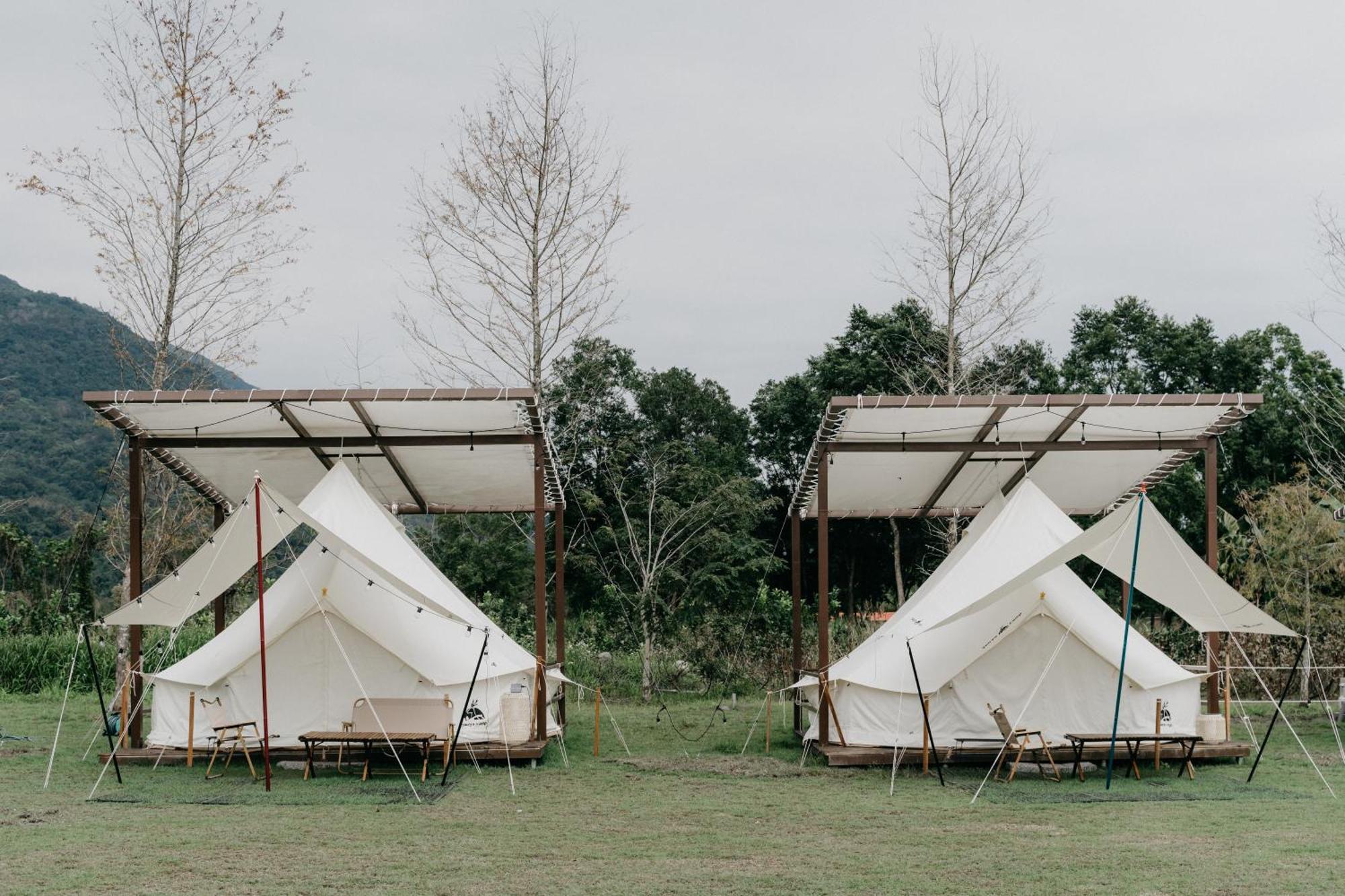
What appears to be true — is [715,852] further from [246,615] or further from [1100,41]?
[1100,41]

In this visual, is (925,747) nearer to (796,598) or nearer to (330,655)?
(796,598)

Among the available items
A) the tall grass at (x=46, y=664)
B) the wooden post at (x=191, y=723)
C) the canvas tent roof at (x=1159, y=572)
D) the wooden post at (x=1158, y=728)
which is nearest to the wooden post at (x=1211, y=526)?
the canvas tent roof at (x=1159, y=572)

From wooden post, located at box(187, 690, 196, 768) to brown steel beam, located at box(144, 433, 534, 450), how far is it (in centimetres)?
209

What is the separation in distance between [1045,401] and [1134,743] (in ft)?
8.74

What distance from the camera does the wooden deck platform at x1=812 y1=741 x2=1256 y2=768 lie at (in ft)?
31.5

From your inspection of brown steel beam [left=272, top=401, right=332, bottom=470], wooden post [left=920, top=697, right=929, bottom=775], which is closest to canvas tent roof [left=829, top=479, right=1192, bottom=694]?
wooden post [left=920, top=697, right=929, bottom=775]

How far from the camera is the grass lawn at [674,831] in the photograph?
18.3 feet

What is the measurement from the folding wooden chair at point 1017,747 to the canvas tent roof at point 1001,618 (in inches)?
19.8

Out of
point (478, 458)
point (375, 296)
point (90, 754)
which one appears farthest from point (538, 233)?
point (90, 754)

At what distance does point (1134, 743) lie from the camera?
952cm

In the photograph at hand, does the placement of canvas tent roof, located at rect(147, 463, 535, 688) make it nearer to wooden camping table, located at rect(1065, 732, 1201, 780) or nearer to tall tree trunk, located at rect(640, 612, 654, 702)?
wooden camping table, located at rect(1065, 732, 1201, 780)

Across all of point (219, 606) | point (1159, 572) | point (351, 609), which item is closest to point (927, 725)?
point (1159, 572)

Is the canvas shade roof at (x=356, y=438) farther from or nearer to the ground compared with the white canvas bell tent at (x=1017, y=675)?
farther from the ground

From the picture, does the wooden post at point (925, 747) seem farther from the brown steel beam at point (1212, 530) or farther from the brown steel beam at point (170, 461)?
the brown steel beam at point (170, 461)
